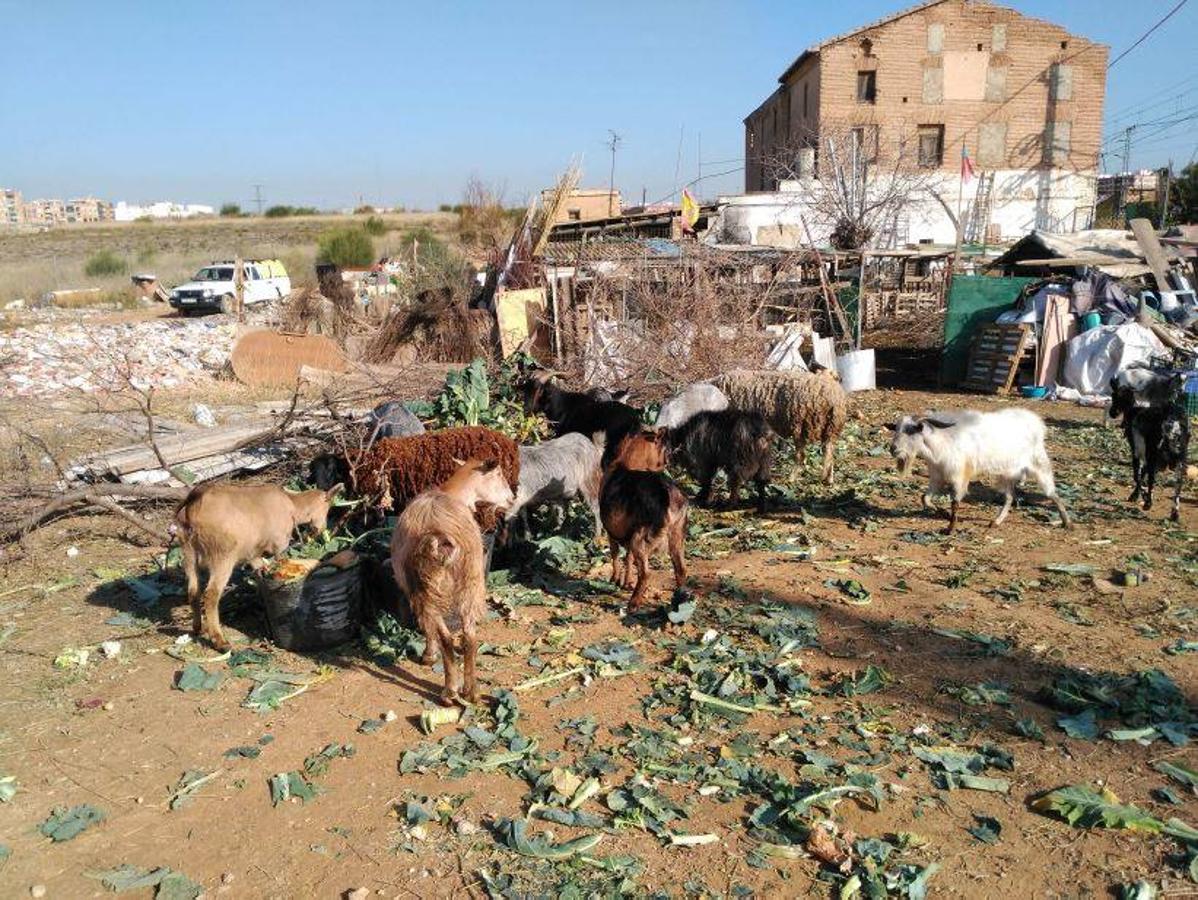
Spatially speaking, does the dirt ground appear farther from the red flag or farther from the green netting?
the red flag

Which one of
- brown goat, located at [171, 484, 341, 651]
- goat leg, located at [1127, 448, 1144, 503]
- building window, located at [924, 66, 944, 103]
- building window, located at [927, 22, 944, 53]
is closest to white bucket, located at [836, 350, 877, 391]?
goat leg, located at [1127, 448, 1144, 503]

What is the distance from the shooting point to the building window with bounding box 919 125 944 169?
38.9m

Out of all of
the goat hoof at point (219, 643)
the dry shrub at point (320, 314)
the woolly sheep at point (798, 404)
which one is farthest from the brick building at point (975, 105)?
the goat hoof at point (219, 643)

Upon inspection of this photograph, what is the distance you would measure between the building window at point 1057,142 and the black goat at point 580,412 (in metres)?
38.5

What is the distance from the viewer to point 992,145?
3872cm

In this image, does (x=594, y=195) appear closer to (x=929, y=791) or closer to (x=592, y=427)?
(x=592, y=427)

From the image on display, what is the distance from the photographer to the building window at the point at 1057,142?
38562mm

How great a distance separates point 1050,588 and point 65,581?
834 cm

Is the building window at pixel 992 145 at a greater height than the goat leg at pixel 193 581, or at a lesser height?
greater

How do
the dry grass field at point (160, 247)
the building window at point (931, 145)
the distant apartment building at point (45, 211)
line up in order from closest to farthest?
the dry grass field at point (160, 247)
the building window at point (931, 145)
the distant apartment building at point (45, 211)

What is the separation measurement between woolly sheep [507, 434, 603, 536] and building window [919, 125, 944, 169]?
3700 centimetres

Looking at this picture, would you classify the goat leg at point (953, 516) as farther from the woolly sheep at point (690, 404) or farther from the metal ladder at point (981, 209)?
the metal ladder at point (981, 209)

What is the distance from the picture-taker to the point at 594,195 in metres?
34.7

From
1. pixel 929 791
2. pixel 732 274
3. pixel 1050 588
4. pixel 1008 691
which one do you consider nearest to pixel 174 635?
pixel 929 791
